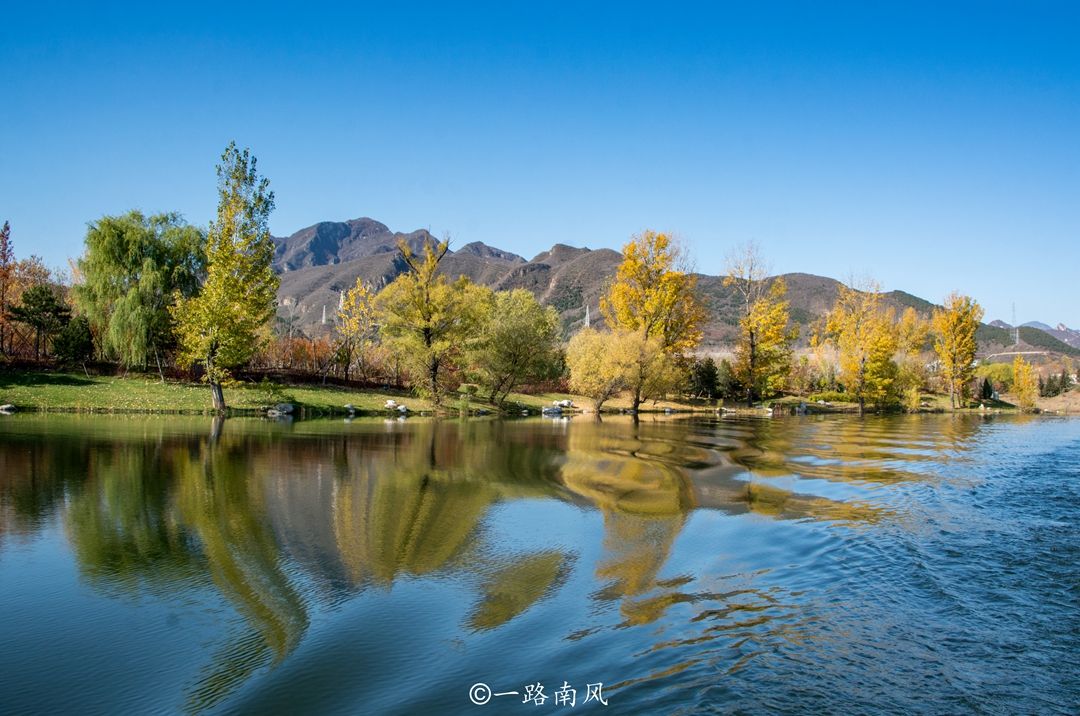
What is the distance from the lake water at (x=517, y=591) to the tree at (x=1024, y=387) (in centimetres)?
6799

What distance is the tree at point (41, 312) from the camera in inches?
1514

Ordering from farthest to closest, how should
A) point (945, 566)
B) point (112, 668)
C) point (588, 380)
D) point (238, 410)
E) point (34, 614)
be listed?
point (588, 380) → point (238, 410) → point (945, 566) → point (34, 614) → point (112, 668)

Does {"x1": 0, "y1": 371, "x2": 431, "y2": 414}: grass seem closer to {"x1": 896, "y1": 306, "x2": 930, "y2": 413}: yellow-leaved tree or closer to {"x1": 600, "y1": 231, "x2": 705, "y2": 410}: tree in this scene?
{"x1": 600, "y1": 231, "x2": 705, "y2": 410}: tree

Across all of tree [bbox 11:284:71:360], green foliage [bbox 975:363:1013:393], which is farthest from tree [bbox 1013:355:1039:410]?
tree [bbox 11:284:71:360]

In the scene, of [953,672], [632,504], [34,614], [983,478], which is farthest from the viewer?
[983,478]

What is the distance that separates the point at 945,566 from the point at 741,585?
10.6 feet

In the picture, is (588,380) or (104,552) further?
(588,380)

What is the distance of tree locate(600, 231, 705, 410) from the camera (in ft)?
165

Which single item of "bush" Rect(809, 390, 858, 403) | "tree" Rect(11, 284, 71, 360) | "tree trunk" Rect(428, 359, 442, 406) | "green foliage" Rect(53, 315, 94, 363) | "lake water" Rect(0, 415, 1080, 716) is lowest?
"lake water" Rect(0, 415, 1080, 716)

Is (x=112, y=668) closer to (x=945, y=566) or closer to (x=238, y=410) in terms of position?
(x=945, y=566)

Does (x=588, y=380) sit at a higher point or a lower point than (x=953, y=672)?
higher

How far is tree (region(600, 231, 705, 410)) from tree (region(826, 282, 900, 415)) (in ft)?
50.3

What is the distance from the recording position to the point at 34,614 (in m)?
6.36

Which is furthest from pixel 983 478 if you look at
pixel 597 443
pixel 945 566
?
pixel 597 443
